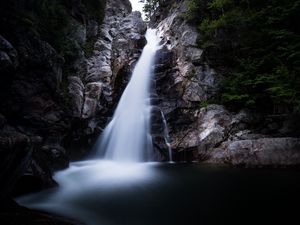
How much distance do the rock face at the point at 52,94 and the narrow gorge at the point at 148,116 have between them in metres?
0.05

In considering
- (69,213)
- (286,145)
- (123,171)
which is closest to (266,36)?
(286,145)

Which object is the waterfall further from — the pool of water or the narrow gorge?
the pool of water

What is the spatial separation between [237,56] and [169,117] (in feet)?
15.9

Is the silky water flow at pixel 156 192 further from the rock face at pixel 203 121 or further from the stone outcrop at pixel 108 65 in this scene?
the stone outcrop at pixel 108 65

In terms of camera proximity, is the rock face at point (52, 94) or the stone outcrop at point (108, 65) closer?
the rock face at point (52, 94)

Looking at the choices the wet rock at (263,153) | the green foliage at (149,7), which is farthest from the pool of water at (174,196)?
the green foliage at (149,7)

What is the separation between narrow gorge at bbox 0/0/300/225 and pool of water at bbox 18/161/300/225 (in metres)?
0.05

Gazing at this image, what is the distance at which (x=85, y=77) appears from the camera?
14.2 metres

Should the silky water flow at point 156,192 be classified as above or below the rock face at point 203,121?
below

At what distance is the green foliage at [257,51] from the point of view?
36.4ft

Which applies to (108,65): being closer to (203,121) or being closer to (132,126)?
(132,126)

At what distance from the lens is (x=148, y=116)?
13.7m

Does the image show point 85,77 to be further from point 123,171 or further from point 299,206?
point 299,206

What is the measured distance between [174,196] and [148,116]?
706 centimetres
